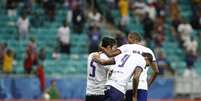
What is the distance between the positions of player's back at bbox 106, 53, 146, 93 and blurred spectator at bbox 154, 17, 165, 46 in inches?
640

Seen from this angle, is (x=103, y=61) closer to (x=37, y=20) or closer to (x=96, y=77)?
(x=96, y=77)

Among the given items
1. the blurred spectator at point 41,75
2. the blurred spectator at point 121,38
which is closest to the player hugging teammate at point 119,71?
the blurred spectator at point 41,75

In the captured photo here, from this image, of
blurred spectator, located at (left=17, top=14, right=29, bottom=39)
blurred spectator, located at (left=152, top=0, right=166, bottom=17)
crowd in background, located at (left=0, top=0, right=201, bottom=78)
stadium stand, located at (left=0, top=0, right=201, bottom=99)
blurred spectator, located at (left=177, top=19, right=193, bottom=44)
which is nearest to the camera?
stadium stand, located at (left=0, top=0, right=201, bottom=99)

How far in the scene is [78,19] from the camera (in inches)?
1129

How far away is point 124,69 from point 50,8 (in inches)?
621

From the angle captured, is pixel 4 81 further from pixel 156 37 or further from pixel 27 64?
pixel 156 37

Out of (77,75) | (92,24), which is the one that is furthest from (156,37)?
(77,75)

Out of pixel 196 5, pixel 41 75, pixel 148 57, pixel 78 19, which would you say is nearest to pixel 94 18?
pixel 78 19

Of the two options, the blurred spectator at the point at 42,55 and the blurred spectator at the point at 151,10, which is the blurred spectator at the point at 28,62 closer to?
the blurred spectator at the point at 42,55

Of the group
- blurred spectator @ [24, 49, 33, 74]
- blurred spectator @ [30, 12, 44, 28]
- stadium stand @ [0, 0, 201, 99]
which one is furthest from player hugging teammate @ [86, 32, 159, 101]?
blurred spectator @ [30, 12, 44, 28]

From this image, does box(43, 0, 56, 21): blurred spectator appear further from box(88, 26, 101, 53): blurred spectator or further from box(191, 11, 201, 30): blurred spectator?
box(191, 11, 201, 30): blurred spectator

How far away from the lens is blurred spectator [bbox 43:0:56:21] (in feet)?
95.4

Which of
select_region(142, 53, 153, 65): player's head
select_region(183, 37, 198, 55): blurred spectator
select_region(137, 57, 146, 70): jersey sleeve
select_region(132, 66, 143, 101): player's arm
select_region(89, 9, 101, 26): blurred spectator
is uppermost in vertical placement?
select_region(89, 9, 101, 26): blurred spectator

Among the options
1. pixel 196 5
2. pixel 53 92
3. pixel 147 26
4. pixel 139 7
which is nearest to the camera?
pixel 53 92
